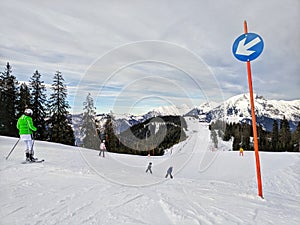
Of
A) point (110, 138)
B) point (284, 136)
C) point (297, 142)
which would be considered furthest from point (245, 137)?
point (110, 138)

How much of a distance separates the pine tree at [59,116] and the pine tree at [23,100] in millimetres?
3122

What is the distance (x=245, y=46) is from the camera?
5000 mm

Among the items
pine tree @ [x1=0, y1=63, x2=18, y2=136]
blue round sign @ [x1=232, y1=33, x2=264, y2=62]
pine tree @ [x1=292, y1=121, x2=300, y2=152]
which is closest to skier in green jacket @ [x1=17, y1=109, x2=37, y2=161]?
blue round sign @ [x1=232, y1=33, x2=264, y2=62]

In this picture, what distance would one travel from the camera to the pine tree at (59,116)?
30625 mm

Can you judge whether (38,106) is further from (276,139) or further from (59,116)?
(276,139)

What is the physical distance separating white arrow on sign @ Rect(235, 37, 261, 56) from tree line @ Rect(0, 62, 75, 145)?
96.7ft

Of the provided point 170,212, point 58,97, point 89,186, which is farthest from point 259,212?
point 58,97

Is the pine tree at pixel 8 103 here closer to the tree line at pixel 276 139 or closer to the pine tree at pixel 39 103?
the pine tree at pixel 39 103

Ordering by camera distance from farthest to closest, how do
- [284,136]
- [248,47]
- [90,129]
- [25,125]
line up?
[284,136] → [90,129] → [25,125] → [248,47]

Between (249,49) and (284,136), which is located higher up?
(284,136)

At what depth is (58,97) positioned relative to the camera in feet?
105

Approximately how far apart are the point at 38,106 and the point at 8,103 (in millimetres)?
3650

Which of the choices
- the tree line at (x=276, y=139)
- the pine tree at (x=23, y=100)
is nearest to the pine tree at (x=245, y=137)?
the tree line at (x=276, y=139)

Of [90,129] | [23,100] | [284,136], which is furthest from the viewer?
[284,136]
